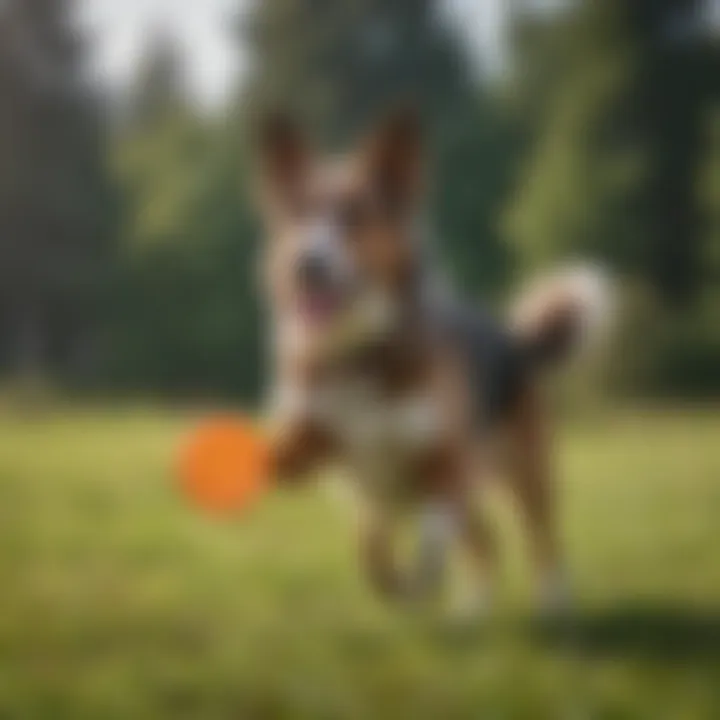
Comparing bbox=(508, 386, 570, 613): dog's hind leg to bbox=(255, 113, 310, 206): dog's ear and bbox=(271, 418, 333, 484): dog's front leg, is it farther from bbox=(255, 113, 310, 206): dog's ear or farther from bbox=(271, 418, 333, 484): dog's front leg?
bbox=(255, 113, 310, 206): dog's ear

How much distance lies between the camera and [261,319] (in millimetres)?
1102

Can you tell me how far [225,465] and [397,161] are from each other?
0.32 m

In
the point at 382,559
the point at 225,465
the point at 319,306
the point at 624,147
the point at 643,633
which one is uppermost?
the point at 624,147

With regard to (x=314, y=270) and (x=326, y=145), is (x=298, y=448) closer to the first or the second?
(x=314, y=270)

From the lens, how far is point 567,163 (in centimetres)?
113

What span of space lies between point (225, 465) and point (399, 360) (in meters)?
0.19

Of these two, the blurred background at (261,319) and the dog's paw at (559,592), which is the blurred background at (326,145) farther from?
the dog's paw at (559,592)

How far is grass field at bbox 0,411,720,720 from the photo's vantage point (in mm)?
1087

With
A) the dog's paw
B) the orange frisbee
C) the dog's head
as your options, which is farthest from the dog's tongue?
the dog's paw

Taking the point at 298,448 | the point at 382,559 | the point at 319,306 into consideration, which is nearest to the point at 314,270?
the point at 319,306

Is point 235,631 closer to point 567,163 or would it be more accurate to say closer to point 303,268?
point 303,268

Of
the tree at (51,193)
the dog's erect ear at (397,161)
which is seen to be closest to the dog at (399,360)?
the dog's erect ear at (397,161)

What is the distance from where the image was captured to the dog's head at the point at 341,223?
A: 41.6 inches

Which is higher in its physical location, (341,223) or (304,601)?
(341,223)
